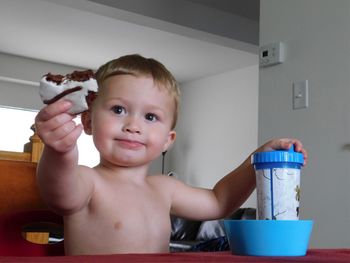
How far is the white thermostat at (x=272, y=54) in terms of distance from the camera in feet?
7.61

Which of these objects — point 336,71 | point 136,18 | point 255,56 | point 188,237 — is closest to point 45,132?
point 336,71

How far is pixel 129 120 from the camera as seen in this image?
81 centimetres

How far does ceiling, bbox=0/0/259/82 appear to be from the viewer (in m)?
4.06

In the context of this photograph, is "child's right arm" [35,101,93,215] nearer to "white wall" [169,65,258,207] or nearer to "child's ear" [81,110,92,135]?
"child's ear" [81,110,92,135]

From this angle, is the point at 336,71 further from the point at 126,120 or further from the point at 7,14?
the point at 7,14

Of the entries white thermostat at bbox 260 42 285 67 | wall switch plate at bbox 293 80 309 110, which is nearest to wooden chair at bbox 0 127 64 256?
wall switch plate at bbox 293 80 309 110

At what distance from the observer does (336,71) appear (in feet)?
6.81

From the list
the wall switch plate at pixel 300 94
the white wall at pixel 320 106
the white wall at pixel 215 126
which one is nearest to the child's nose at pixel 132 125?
the white wall at pixel 320 106

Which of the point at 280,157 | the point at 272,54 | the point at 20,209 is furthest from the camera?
the point at 272,54

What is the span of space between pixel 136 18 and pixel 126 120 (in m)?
3.28

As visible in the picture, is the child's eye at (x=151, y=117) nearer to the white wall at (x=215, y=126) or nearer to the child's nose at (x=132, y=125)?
the child's nose at (x=132, y=125)

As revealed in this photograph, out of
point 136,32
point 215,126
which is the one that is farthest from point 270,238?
point 215,126

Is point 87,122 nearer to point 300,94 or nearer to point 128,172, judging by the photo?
point 128,172

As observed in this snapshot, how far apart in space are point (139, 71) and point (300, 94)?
146cm
